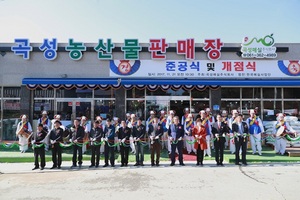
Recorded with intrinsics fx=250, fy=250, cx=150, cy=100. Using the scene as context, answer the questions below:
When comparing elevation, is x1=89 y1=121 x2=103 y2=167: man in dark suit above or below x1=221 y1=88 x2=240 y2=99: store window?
below

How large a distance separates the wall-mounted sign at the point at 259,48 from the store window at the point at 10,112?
12.6m

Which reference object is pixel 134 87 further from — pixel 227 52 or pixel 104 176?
pixel 104 176

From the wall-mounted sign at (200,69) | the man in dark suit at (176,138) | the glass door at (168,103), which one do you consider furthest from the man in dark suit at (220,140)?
the wall-mounted sign at (200,69)

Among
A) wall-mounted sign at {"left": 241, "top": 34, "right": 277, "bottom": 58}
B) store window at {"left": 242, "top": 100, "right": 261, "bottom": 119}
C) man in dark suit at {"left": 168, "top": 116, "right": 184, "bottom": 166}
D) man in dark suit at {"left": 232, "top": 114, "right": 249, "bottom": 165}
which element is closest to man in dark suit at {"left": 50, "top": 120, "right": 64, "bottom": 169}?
man in dark suit at {"left": 168, "top": 116, "right": 184, "bottom": 166}

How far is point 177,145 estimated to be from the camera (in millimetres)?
9375

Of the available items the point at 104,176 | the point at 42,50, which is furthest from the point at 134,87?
the point at 104,176

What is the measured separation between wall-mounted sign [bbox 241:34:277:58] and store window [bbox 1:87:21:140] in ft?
41.4

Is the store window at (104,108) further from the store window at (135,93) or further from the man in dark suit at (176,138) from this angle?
the man in dark suit at (176,138)

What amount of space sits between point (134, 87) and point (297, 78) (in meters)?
8.83

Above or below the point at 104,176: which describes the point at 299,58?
above

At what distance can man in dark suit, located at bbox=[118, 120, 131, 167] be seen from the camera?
9.23 meters

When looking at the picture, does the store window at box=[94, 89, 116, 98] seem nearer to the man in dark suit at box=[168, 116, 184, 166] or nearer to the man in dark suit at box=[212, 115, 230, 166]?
the man in dark suit at box=[168, 116, 184, 166]

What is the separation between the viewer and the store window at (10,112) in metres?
13.7

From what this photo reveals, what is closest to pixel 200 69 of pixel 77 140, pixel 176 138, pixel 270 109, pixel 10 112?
pixel 270 109
